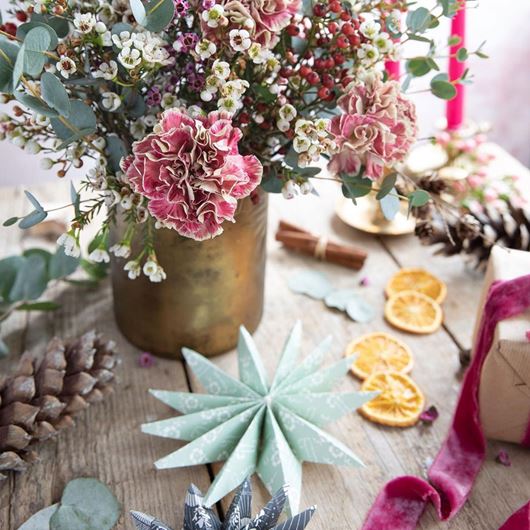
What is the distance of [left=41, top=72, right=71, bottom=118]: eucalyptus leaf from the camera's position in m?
0.59

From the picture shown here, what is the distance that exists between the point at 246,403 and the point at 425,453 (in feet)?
0.66

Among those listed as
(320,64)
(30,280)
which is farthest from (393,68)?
(30,280)

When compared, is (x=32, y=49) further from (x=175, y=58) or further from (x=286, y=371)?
(x=286, y=371)

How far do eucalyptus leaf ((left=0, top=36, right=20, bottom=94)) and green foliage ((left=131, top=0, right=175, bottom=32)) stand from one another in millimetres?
110

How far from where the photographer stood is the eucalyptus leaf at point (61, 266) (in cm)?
91

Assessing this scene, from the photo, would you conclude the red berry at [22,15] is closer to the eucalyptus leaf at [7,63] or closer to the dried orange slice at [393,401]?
the eucalyptus leaf at [7,63]

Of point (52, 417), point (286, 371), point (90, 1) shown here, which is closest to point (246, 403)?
point (286, 371)

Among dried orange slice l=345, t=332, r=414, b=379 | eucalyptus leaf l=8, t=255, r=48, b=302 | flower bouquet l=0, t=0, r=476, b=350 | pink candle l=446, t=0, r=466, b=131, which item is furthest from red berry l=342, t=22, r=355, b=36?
eucalyptus leaf l=8, t=255, r=48, b=302

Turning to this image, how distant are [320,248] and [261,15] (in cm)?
47

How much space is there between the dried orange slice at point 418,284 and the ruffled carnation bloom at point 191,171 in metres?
0.43

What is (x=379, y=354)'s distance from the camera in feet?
2.85

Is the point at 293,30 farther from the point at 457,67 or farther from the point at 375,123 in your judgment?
the point at 457,67

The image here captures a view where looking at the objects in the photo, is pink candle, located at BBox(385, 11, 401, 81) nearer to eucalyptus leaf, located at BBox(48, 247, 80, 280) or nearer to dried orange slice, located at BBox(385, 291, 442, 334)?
dried orange slice, located at BBox(385, 291, 442, 334)

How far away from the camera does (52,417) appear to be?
0.71 metres
